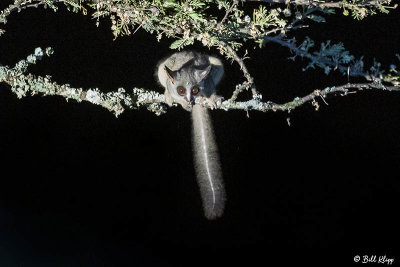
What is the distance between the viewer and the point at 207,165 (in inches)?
192

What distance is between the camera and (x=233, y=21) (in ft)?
10.8

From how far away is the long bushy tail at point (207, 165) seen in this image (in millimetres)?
4766

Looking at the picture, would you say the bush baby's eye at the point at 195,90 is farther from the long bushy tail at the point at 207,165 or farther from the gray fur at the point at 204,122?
the long bushy tail at the point at 207,165

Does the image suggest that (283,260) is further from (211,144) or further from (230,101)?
(230,101)

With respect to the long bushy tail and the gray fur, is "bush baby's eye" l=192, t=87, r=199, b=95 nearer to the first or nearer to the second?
the gray fur

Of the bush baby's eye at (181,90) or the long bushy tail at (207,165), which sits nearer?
the bush baby's eye at (181,90)

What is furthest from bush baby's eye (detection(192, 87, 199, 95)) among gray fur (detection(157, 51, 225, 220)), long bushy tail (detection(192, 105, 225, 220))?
long bushy tail (detection(192, 105, 225, 220))

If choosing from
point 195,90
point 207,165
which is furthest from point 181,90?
A: point 207,165

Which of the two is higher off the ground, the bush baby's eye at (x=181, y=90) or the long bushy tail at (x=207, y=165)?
the bush baby's eye at (x=181, y=90)

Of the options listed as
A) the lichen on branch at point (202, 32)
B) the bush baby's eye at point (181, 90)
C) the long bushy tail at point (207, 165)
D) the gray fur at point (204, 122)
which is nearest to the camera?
the lichen on branch at point (202, 32)

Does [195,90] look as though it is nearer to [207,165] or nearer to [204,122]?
[204,122]

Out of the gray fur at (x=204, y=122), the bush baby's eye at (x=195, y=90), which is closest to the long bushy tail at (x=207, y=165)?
the gray fur at (x=204, y=122)

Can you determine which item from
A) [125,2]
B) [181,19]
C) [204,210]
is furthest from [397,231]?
[125,2]

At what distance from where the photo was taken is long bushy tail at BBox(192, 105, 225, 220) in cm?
477
